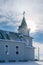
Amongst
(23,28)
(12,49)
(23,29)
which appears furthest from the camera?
(23,28)

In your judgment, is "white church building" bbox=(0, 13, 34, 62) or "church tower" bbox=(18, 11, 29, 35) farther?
"church tower" bbox=(18, 11, 29, 35)

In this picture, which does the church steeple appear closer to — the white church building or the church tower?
the church tower

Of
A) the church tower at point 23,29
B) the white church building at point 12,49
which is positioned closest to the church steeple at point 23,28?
the church tower at point 23,29

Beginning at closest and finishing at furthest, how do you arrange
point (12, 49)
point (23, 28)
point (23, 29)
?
point (12, 49) → point (23, 29) → point (23, 28)

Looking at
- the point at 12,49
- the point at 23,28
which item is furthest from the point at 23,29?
the point at 12,49

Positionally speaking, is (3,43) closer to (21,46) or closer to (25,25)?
(21,46)

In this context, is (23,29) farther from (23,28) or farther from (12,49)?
(12,49)

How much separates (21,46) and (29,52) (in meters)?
4.42

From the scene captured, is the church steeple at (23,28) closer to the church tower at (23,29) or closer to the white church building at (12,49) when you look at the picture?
the church tower at (23,29)

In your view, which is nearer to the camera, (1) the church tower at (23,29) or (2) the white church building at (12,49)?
(2) the white church building at (12,49)

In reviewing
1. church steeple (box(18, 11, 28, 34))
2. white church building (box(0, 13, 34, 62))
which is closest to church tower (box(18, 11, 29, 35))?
church steeple (box(18, 11, 28, 34))

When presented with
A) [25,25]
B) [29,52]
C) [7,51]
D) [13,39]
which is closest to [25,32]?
[25,25]

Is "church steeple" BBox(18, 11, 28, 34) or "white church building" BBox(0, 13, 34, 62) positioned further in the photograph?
"church steeple" BBox(18, 11, 28, 34)

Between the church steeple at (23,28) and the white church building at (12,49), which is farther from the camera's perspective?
the church steeple at (23,28)
